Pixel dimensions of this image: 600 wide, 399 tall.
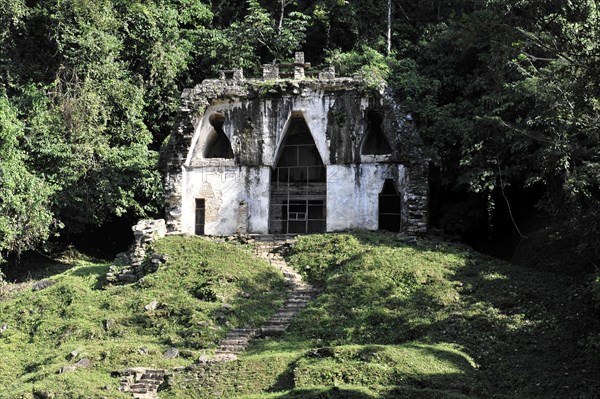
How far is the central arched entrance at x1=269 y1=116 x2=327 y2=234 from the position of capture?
107ft

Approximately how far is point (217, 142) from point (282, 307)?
10.3 meters

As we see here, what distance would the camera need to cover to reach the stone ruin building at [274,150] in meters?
30.2

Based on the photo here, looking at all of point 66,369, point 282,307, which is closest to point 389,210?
point 282,307

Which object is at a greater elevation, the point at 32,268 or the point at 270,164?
the point at 270,164

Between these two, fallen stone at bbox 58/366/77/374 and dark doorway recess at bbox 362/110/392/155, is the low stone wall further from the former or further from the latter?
dark doorway recess at bbox 362/110/392/155

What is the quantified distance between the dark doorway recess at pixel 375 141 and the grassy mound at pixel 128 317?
695 centimetres

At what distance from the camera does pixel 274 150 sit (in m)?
31.0

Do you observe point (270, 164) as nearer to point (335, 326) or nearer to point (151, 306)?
point (151, 306)

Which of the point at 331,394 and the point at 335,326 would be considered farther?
the point at 335,326

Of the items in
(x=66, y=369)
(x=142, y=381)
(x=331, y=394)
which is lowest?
(x=142, y=381)

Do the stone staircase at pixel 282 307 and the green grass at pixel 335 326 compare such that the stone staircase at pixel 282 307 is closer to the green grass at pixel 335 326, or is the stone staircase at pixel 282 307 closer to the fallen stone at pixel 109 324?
the green grass at pixel 335 326

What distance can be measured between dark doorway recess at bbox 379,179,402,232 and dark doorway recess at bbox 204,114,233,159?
5.91 metres

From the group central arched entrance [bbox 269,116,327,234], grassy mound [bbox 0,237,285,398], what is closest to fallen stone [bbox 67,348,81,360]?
grassy mound [bbox 0,237,285,398]

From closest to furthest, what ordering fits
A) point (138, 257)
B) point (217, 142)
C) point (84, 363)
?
1. point (84, 363)
2. point (138, 257)
3. point (217, 142)
